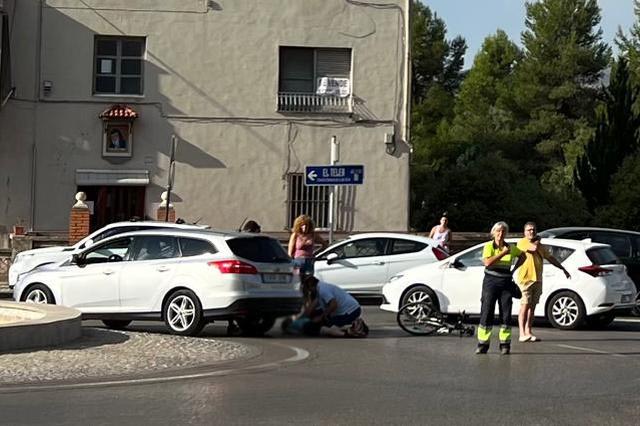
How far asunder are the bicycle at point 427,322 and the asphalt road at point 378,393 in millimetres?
1703

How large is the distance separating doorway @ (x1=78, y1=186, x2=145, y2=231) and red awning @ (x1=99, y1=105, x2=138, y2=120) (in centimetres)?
185

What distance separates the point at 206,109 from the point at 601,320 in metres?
15.1

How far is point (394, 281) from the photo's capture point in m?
19.6

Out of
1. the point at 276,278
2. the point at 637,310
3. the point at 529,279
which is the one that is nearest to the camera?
the point at 529,279

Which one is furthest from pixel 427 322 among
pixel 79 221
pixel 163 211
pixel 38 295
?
pixel 163 211

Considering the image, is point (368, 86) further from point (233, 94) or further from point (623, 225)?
point (623, 225)

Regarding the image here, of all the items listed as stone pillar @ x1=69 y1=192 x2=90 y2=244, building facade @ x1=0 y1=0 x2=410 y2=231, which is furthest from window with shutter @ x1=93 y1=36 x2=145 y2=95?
stone pillar @ x1=69 y1=192 x2=90 y2=244

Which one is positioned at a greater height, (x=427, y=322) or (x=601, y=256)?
(x=601, y=256)

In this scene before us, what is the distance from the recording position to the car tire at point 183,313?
54.5 ft

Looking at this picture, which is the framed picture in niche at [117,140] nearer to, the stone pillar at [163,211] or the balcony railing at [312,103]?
the stone pillar at [163,211]

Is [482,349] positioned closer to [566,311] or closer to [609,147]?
[566,311]

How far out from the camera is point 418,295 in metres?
19.2

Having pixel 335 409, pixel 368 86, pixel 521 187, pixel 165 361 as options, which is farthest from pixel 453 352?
pixel 521 187

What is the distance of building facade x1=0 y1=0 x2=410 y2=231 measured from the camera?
3080 cm
